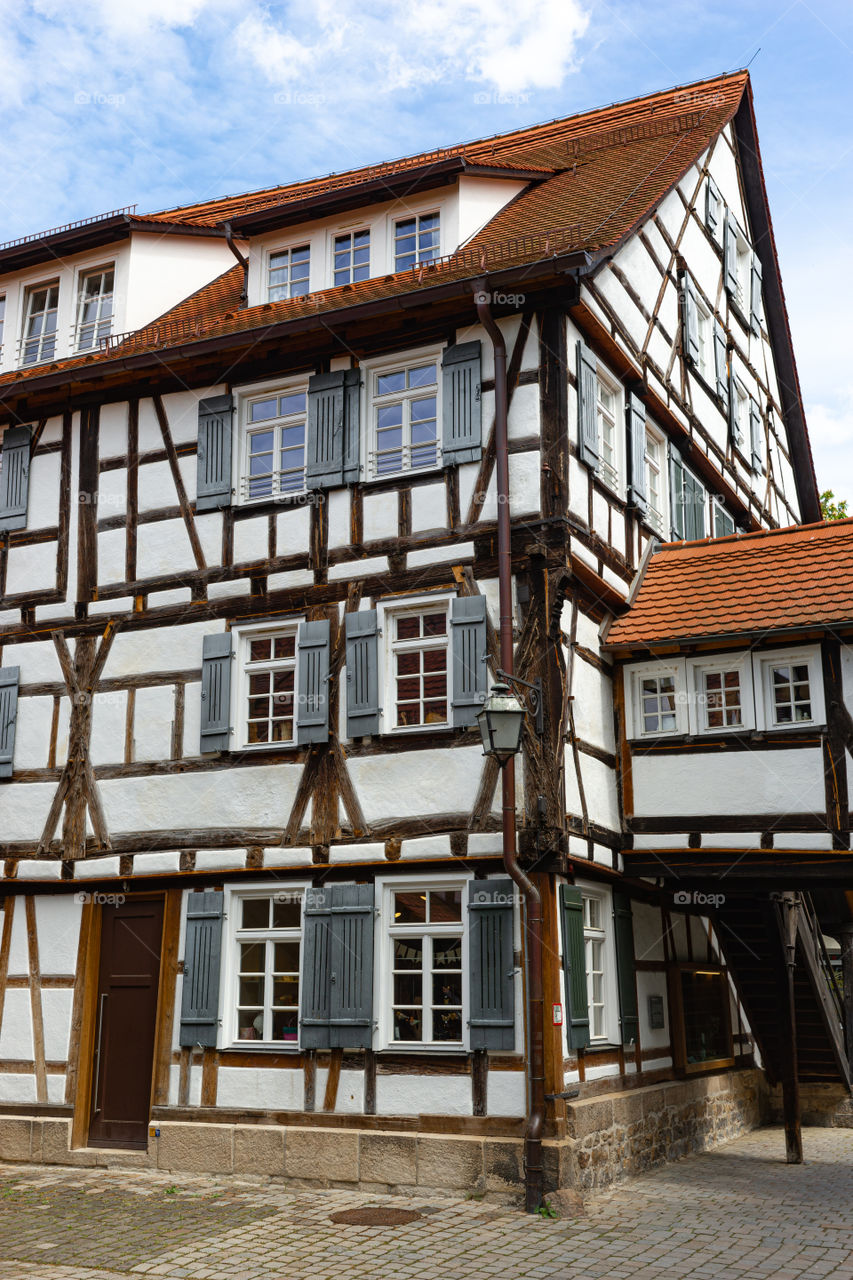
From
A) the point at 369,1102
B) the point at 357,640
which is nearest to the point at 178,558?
the point at 357,640

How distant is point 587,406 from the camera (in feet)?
43.5

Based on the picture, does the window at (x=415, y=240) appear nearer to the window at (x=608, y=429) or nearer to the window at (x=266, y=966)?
the window at (x=608, y=429)

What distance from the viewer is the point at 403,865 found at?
39.8ft

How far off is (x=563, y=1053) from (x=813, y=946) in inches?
231

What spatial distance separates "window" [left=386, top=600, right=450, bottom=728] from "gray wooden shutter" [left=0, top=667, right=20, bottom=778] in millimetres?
4496

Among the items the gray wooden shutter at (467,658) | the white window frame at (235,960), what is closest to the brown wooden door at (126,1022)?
the white window frame at (235,960)

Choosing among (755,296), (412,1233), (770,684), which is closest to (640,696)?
(770,684)

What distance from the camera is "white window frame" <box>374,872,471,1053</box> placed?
11.6 metres

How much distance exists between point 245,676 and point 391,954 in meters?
3.28

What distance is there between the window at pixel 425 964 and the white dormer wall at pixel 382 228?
7.36 metres

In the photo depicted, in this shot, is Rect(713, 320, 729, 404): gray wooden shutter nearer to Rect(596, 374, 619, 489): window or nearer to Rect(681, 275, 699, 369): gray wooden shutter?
Rect(681, 275, 699, 369): gray wooden shutter

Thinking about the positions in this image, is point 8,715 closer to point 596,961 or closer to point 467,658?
point 467,658

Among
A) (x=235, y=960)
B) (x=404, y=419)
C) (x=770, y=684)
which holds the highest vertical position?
(x=404, y=419)

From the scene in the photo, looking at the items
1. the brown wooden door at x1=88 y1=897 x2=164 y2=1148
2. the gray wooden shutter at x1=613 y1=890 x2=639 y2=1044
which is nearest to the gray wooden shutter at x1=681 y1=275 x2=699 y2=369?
the gray wooden shutter at x1=613 y1=890 x2=639 y2=1044
